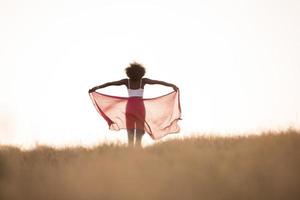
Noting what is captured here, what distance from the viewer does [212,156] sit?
8.55m

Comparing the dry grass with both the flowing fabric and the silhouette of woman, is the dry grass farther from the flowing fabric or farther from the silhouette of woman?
the flowing fabric

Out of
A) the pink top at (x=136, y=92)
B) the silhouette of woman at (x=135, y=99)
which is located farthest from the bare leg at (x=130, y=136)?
the pink top at (x=136, y=92)

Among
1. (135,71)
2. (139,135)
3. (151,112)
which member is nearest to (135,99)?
(135,71)

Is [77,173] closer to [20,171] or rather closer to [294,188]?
[20,171]

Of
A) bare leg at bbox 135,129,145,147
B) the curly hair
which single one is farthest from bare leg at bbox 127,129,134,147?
the curly hair

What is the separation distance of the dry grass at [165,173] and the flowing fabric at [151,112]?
105 inches

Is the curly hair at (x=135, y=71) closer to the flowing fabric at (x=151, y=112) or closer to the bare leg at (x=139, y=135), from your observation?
the flowing fabric at (x=151, y=112)

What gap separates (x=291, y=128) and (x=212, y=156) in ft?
9.67

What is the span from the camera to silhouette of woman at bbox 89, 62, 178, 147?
11.9 meters

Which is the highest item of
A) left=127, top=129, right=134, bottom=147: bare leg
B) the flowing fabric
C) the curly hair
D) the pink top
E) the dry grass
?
the curly hair

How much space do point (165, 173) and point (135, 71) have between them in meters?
4.75

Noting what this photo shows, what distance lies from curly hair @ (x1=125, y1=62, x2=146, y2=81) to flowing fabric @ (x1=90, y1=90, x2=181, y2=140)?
763 mm

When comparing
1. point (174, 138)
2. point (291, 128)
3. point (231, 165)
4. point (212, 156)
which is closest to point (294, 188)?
point (231, 165)

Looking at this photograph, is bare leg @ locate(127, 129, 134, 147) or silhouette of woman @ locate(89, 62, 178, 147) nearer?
bare leg @ locate(127, 129, 134, 147)
